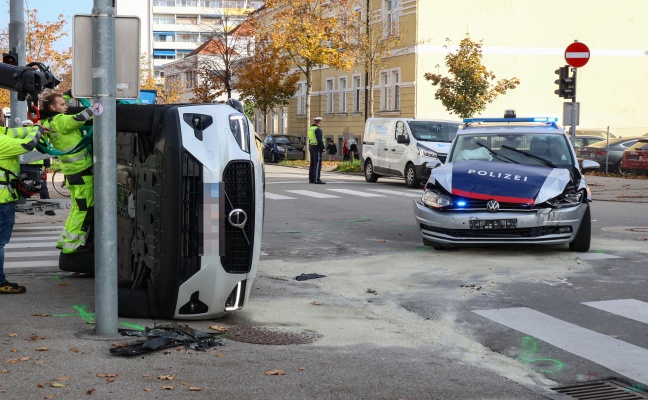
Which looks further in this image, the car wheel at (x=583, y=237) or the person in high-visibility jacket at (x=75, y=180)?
the car wheel at (x=583, y=237)

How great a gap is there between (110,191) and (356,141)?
44.1m

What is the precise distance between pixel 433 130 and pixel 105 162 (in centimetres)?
2045

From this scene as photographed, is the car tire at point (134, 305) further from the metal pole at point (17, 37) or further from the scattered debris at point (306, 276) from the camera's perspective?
the metal pole at point (17, 37)

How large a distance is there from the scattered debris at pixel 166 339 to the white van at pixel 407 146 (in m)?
18.4

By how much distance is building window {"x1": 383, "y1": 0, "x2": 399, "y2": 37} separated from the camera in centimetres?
4803

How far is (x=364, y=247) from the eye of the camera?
1333 cm

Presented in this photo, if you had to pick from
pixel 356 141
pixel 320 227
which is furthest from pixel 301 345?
pixel 356 141

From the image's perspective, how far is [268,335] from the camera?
7.46 m

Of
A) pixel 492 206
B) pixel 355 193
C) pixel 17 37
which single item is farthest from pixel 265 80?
pixel 492 206

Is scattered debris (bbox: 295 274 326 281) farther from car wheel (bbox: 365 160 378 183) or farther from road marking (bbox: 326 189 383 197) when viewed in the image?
car wheel (bbox: 365 160 378 183)

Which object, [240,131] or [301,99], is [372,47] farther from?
[240,131]

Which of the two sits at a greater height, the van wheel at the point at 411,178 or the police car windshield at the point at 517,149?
the police car windshield at the point at 517,149

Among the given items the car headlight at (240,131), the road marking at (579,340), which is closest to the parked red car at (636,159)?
the road marking at (579,340)

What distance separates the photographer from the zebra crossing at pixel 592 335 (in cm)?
686
